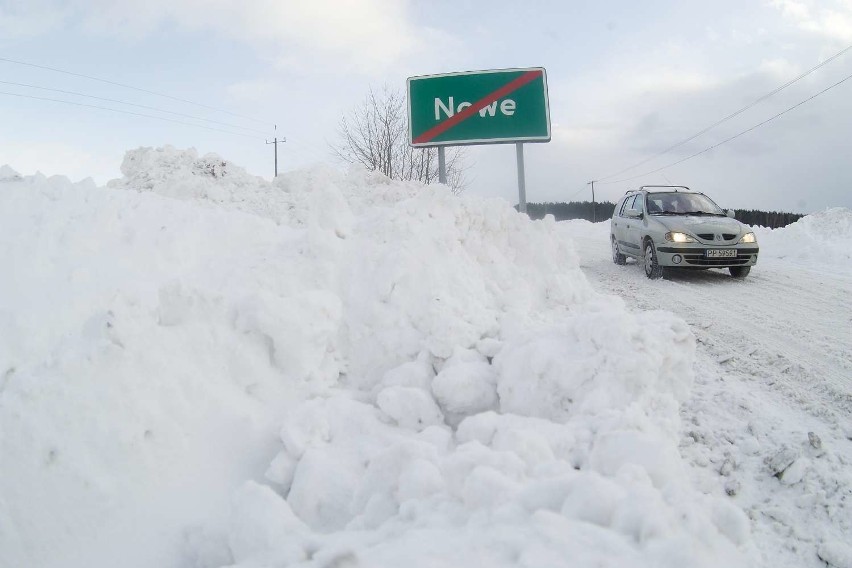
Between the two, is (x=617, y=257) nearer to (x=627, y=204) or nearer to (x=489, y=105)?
(x=627, y=204)

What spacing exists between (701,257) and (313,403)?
860 cm

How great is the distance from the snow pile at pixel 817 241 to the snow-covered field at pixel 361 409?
8742mm

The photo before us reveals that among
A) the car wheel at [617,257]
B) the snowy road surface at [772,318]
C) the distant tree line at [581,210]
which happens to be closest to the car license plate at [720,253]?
the snowy road surface at [772,318]

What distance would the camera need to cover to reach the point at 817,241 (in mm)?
13406

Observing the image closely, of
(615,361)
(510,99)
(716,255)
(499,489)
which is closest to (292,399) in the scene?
(499,489)

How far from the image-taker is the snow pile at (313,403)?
1.89 meters

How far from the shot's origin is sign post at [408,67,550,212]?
27.7 feet

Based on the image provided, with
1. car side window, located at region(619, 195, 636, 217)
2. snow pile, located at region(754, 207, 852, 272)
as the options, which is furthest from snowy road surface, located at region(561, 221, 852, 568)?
snow pile, located at region(754, 207, 852, 272)

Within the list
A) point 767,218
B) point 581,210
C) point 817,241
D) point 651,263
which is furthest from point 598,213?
point 651,263

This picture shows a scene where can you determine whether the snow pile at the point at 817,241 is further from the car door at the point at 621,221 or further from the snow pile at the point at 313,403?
the snow pile at the point at 313,403

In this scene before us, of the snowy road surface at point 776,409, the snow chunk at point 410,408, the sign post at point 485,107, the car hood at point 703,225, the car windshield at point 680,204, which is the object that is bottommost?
the snowy road surface at point 776,409

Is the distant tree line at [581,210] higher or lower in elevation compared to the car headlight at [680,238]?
higher

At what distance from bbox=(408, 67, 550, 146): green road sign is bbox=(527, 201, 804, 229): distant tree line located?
23764mm

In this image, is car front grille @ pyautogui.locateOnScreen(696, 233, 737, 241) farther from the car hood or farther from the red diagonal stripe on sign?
the red diagonal stripe on sign
